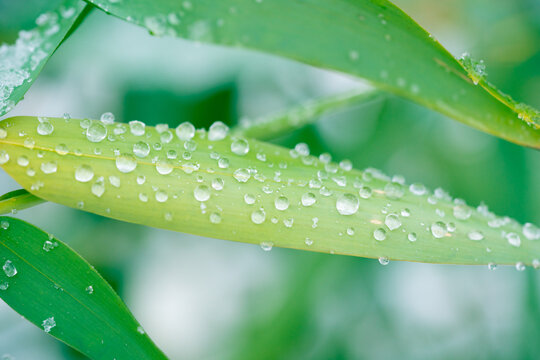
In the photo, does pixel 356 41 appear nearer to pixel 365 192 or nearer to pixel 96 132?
pixel 365 192

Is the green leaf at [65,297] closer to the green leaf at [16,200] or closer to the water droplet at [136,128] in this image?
the green leaf at [16,200]

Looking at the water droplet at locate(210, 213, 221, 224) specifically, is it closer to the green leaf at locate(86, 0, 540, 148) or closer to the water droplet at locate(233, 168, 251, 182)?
the water droplet at locate(233, 168, 251, 182)

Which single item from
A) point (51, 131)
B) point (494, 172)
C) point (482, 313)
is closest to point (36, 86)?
point (51, 131)

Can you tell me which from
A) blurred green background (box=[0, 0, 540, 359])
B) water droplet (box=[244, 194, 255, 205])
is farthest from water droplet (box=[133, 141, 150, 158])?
blurred green background (box=[0, 0, 540, 359])

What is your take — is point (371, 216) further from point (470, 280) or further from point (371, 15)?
point (470, 280)

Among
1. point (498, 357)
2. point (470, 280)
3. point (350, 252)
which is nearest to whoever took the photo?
point (350, 252)

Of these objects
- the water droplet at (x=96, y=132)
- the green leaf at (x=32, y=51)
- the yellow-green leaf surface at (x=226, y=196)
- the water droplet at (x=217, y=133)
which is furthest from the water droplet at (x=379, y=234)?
the green leaf at (x=32, y=51)
